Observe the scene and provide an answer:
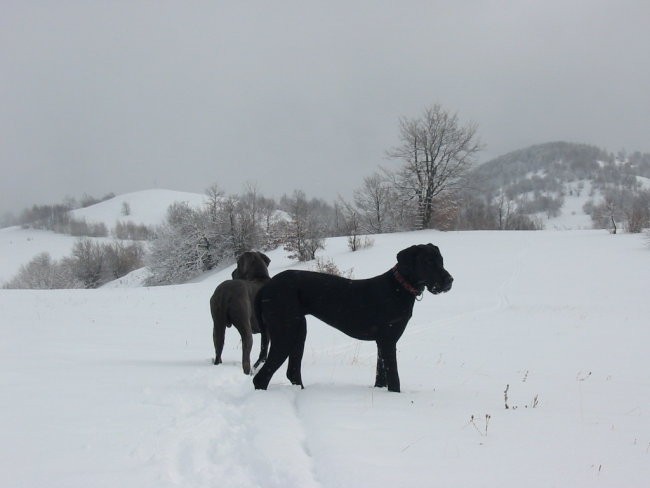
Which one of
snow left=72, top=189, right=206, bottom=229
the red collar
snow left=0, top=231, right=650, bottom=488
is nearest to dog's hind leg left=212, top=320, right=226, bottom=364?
snow left=0, top=231, right=650, bottom=488

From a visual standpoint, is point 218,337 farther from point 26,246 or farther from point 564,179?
point 564,179

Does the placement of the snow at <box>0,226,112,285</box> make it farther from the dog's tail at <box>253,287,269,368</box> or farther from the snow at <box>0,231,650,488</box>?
the dog's tail at <box>253,287,269,368</box>

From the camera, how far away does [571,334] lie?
403 inches

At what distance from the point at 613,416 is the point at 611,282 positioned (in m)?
18.7

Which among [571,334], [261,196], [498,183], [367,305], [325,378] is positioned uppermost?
[498,183]

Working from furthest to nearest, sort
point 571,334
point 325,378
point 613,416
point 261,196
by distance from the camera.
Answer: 1. point 261,196
2. point 571,334
3. point 325,378
4. point 613,416

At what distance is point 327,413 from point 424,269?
1.85 m

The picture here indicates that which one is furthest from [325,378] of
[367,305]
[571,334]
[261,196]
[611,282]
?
[261,196]

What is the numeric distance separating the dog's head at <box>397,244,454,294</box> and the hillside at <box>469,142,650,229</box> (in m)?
113

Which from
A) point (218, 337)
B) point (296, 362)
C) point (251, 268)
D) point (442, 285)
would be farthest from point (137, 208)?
point (442, 285)

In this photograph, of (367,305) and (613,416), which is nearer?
(613,416)

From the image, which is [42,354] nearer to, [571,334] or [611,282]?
[571,334]

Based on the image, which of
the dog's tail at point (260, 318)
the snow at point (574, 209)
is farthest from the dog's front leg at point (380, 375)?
the snow at point (574, 209)

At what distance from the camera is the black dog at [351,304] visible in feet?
14.9
